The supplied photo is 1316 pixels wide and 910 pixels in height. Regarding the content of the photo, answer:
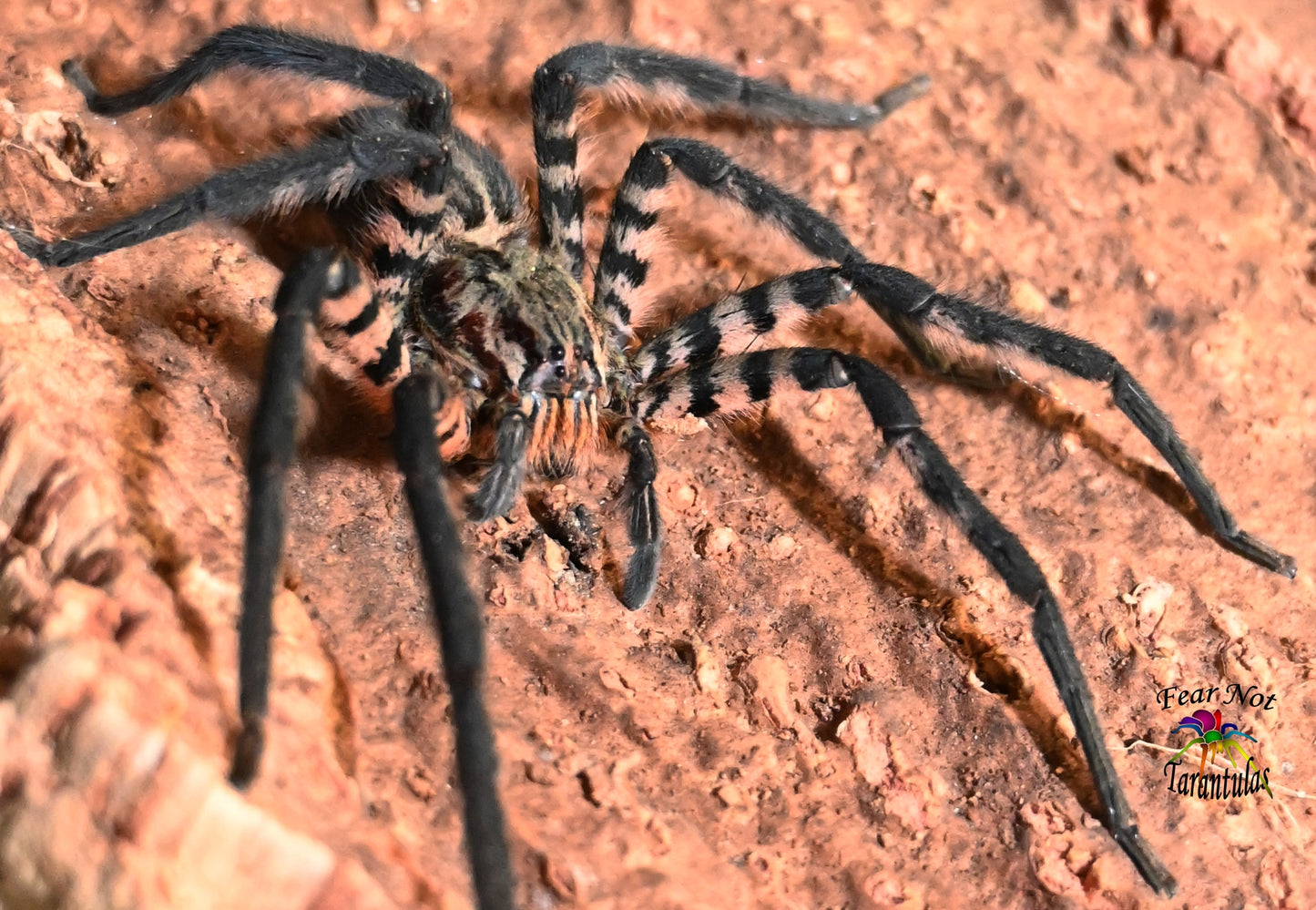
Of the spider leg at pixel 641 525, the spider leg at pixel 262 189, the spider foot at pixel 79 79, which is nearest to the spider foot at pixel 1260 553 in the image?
the spider leg at pixel 641 525

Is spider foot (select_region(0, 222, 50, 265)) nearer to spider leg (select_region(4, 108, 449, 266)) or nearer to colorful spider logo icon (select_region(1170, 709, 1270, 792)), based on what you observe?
spider leg (select_region(4, 108, 449, 266))

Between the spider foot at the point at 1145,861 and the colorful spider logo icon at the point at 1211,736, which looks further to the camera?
the colorful spider logo icon at the point at 1211,736

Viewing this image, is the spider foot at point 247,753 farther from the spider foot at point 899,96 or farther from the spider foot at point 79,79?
the spider foot at point 899,96

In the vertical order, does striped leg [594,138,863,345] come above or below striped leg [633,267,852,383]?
above

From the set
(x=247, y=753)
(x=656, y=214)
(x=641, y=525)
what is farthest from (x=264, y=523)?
(x=656, y=214)

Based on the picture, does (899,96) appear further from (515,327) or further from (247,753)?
(247,753)

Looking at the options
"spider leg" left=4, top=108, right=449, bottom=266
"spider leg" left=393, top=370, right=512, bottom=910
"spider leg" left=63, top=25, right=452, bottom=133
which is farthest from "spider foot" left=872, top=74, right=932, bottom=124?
"spider leg" left=393, top=370, right=512, bottom=910

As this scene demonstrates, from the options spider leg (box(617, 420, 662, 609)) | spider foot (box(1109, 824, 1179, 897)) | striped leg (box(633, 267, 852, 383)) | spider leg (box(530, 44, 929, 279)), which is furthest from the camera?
spider leg (box(530, 44, 929, 279))
